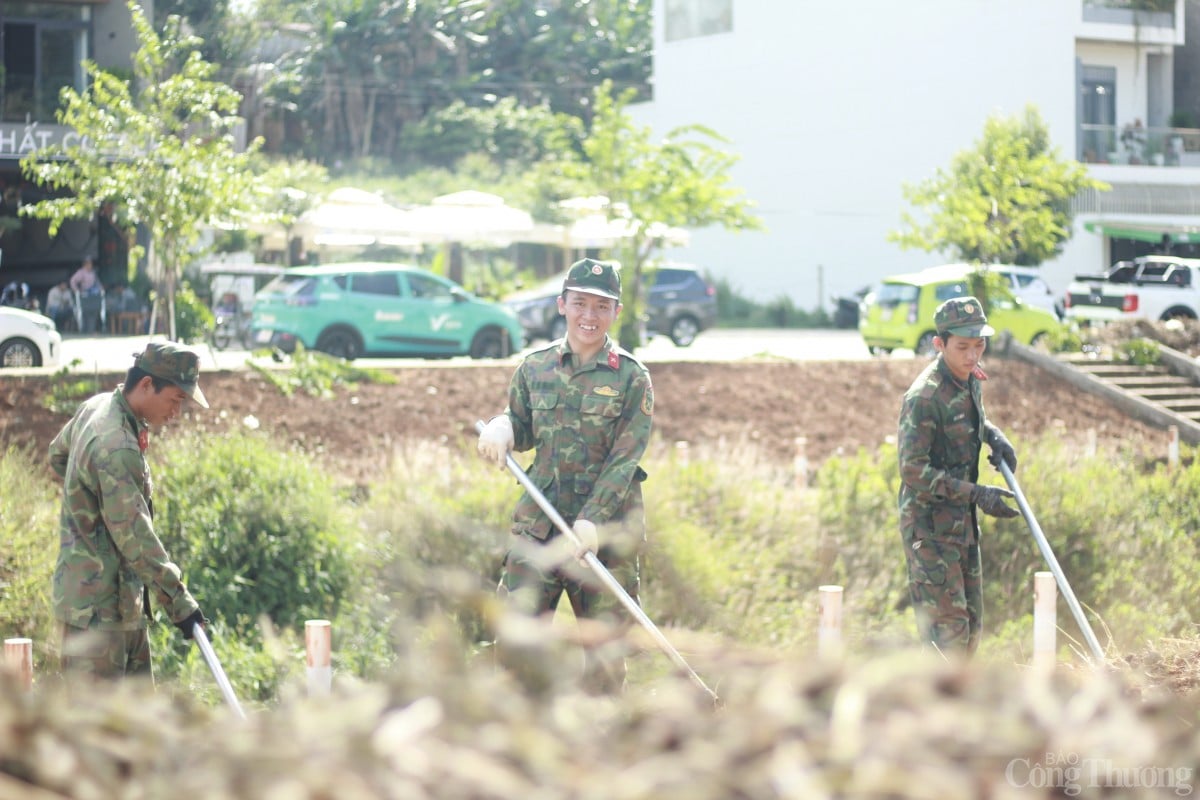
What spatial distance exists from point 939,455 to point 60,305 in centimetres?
2701

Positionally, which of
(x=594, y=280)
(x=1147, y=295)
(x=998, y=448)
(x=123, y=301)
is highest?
(x=123, y=301)

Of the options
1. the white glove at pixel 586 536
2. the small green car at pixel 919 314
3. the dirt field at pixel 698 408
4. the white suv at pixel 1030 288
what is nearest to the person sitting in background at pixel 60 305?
the small green car at pixel 919 314

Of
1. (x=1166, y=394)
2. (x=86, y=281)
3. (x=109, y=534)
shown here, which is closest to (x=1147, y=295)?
(x=1166, y=394)

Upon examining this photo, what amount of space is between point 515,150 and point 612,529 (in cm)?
4954

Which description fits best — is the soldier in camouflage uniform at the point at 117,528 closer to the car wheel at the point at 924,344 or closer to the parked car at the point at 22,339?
the parked car at the point at 22,339

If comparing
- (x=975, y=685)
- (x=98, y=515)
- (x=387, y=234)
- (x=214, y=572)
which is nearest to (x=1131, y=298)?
(x=387, y=234)

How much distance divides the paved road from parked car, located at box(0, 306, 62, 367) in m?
0.82

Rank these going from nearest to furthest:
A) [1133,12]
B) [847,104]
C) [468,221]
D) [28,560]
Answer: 1. [28,560]
2. [468,221]
3. [1133,12]
4. [847,104]

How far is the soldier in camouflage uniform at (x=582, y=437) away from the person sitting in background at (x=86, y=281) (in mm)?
26612

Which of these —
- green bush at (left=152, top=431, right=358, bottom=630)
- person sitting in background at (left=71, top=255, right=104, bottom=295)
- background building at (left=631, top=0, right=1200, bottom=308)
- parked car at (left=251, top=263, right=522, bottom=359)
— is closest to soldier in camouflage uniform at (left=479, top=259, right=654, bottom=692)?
green bush at (left=152, top=431, right=358, bottom=630)

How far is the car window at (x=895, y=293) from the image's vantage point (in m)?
25.3

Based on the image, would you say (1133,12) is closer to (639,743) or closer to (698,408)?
(698,408)

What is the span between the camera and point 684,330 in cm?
3050

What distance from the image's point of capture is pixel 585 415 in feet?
21.1
